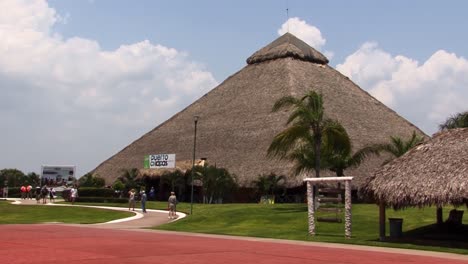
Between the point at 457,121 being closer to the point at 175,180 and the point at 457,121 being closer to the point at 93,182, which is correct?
the point at 175,180

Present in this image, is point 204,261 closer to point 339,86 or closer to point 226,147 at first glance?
point 226,147

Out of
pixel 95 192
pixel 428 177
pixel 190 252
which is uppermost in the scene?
pixel 428 177

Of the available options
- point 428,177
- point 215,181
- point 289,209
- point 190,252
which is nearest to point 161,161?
point 215,181

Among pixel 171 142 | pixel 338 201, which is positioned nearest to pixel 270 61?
pixel 171 142

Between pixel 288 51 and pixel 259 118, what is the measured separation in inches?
615

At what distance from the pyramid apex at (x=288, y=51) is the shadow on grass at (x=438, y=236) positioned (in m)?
49.9

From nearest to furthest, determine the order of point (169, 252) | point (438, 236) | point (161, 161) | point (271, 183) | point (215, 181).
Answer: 1. point (169, 252)
2. point (438, 236)
3. point (271, 183)
4. point (215, 181)
5. point (161, 161)

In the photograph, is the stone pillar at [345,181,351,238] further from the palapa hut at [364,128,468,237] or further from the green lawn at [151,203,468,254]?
the palapa hut at [364,128,468,237]

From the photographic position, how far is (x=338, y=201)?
25422mm

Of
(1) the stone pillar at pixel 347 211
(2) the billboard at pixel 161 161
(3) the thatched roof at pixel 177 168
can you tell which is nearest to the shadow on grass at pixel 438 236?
(1) the stone pillar at pixel 347 211

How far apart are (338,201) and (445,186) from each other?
5250 millimetres

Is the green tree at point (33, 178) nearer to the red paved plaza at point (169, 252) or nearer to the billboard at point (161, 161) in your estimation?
the billboard at point (161, 161)

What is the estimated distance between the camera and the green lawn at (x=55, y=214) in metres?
35.4

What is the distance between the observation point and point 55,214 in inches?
1527
